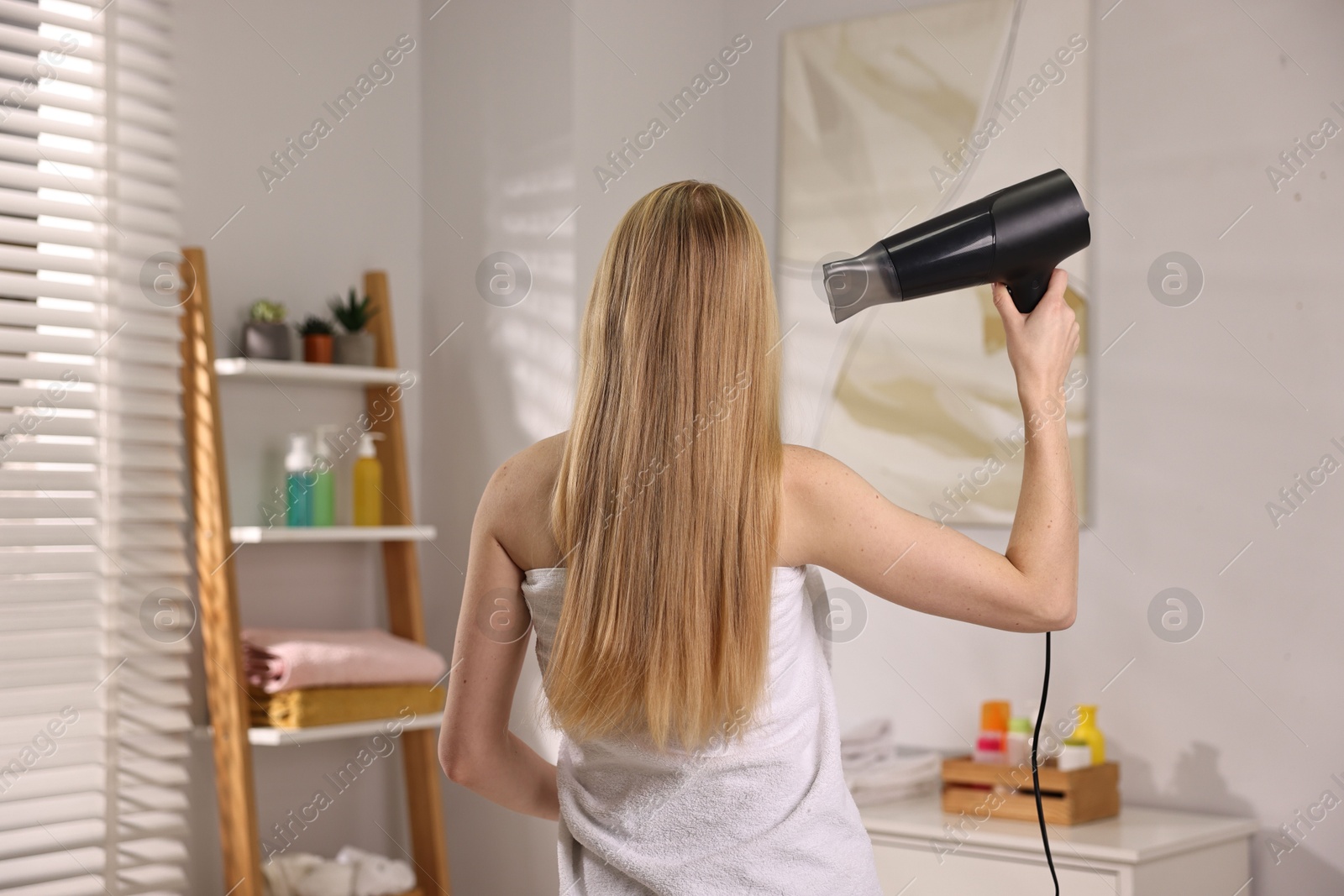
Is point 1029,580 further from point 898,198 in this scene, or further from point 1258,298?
point 898,198

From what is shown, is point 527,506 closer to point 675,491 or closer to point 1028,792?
point 675,491

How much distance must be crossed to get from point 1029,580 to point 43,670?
1.57 m

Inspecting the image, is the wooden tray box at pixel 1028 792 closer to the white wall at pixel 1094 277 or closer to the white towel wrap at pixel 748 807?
the white wall at pixel 1094 277

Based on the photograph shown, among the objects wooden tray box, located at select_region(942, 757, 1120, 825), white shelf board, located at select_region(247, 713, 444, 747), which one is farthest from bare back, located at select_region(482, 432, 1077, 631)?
white shelf board, located at select_region(247, 713, 444, 747)

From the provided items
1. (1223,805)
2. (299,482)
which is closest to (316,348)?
(299,482)

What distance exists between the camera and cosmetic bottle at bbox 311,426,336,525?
7.00 feet

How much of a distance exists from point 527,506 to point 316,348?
141 cm

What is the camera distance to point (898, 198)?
2.27m

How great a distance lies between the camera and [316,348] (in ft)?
7.09

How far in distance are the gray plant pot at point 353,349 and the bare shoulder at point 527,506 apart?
1.39m

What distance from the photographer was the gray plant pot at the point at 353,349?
2.20 m

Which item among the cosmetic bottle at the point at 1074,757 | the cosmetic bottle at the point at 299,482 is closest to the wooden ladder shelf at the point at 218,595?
the cosmetic bottle at the point at 299,482

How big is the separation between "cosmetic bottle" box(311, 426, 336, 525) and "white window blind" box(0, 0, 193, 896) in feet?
0.78

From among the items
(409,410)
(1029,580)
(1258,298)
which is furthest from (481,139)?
(1029,580)
